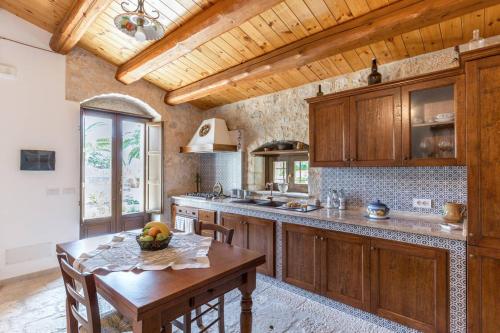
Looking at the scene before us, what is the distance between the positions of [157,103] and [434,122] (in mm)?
3889

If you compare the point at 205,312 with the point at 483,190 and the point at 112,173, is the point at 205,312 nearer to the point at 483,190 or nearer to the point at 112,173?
the point at 483,190

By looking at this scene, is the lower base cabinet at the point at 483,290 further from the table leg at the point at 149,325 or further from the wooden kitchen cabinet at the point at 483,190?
the table leg at the point at 149,325

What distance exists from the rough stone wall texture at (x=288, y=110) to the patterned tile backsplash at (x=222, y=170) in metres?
0.16

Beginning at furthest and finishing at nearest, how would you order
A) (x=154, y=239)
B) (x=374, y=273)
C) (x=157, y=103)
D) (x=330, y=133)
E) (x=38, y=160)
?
1. (x=157, y=103)
2. (x=38, y=160)
3. (x=330, y=133)
4. (x=374, y=273)
5. (x=154, y=239)

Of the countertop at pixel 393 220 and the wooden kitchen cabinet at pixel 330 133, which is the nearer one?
the countertop at pixel 393 220

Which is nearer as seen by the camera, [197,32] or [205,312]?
[205,312]

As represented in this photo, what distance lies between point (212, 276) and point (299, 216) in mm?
1504

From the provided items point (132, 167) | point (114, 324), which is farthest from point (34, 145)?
point (114, 324)

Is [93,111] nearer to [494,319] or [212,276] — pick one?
[212,276]

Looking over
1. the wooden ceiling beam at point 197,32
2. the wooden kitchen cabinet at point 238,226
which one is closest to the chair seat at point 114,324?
the wooden kitchen cabinet at point 238,226

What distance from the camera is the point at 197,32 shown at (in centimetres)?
251

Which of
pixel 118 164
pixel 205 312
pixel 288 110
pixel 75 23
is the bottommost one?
pixel 205 312

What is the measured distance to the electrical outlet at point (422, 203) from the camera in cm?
246

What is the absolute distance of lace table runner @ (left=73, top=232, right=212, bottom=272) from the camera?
4.86 ft
